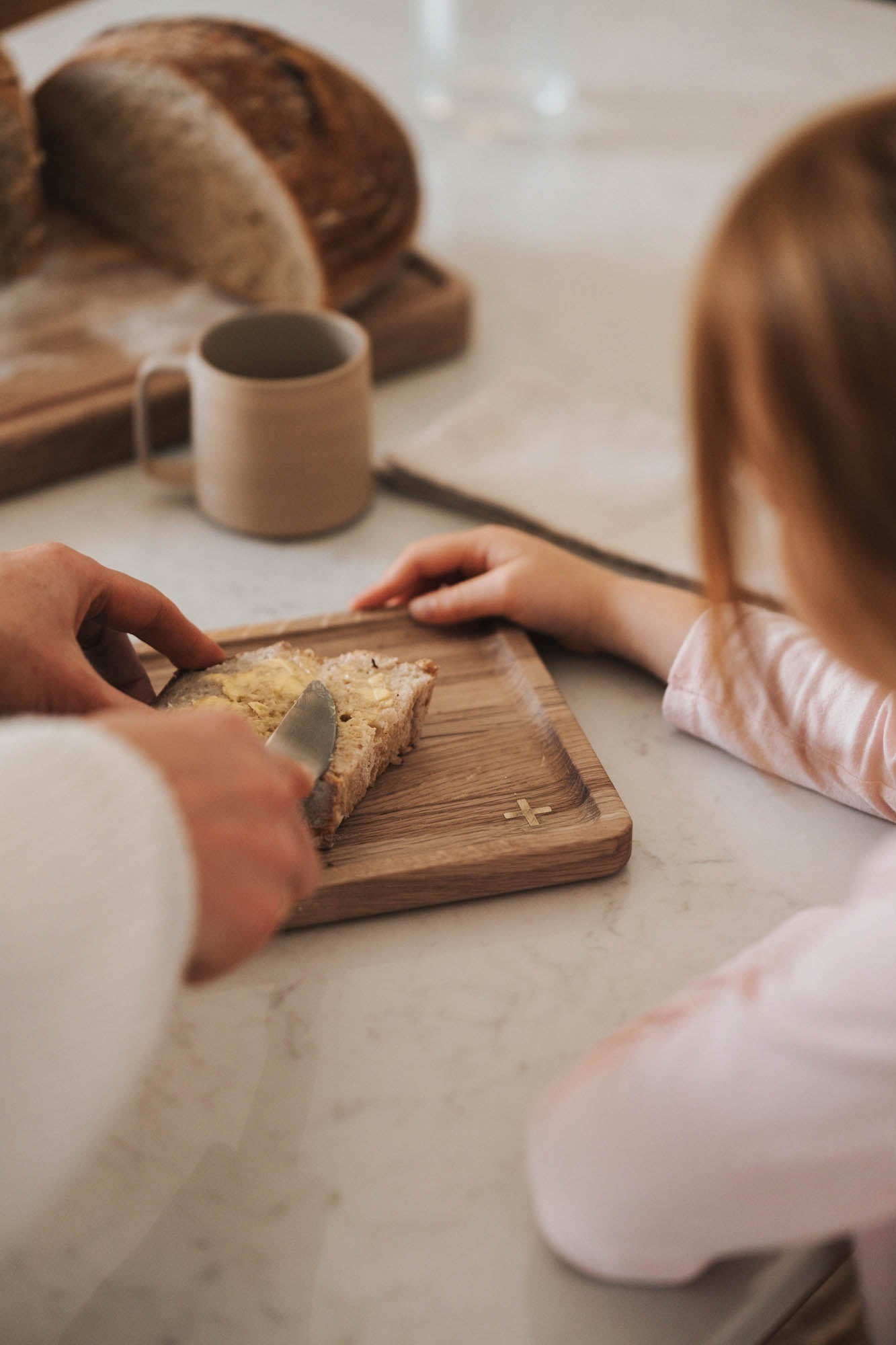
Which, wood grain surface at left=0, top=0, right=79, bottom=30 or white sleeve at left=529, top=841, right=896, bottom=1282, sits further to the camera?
wood grain surface at left=0, top=0, right=79, bottom=30

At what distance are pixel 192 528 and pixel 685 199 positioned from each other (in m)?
0.92

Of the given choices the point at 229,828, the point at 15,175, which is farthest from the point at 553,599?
the point at 15,175

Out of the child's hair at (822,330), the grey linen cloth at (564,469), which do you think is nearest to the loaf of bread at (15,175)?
the grey linen cloth at (564,469)

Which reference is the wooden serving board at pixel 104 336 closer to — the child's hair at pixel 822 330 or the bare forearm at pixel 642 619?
the bare forearm at pixel 642 619

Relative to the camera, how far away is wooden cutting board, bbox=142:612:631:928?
67cm

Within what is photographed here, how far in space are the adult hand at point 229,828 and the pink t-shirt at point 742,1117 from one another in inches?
6.6

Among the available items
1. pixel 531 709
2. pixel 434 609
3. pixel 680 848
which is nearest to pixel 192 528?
pixel 434 609

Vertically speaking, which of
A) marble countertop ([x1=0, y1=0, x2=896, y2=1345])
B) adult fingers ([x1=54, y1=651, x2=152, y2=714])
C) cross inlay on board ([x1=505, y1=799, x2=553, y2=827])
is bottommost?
marble countertop ([x1=0, y1=0, x2=896, y2=1345])

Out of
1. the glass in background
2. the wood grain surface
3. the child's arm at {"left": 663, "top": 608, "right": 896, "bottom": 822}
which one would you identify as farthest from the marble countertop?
the glass in background

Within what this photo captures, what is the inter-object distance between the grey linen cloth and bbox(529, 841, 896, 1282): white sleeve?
509 mm

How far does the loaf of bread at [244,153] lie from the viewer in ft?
3.67

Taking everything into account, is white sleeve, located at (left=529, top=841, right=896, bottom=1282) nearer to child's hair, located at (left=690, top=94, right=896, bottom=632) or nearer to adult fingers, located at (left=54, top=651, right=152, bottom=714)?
child's hair, located at (left=690, top=94, right=896, bottom=632)

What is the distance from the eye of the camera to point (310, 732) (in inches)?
27.3

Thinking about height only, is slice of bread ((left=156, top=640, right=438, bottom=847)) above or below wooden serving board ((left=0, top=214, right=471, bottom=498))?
below
